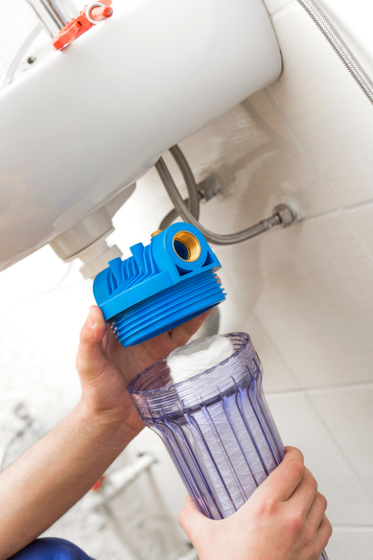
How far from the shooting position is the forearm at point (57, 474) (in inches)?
24.0

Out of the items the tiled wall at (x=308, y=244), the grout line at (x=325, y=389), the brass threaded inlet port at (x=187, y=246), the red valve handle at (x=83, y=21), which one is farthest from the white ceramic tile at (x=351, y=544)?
the red valve handle at (x=83, y=21)

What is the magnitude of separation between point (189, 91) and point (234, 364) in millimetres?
276

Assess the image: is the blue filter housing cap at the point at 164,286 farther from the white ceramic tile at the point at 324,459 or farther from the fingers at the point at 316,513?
the white ceramic tile at the point at 324,459

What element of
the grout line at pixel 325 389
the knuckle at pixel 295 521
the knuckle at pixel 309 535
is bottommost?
the grout line at pixel 325 389

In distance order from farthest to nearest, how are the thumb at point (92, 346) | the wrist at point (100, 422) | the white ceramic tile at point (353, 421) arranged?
1. the white ceramic tile at point (353, 421)
2. the wrist at point (100, 422)
3. the thumb at point (92, 346)

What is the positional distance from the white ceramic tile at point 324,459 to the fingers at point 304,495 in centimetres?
35

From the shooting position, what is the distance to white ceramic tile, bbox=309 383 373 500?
70cm

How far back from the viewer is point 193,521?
461mm

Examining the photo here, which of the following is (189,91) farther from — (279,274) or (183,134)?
(279,274)

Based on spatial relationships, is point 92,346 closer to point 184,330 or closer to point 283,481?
point 184,330

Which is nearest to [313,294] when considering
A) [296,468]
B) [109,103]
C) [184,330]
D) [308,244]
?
[308,244]

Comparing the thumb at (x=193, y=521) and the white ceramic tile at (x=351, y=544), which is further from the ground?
the thumb at (x=193, y=521)

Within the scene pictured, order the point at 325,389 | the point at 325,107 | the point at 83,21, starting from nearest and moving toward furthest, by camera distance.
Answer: the point at 83,21, the point at 325,107, the point at 325,389

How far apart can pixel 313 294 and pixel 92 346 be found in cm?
35
